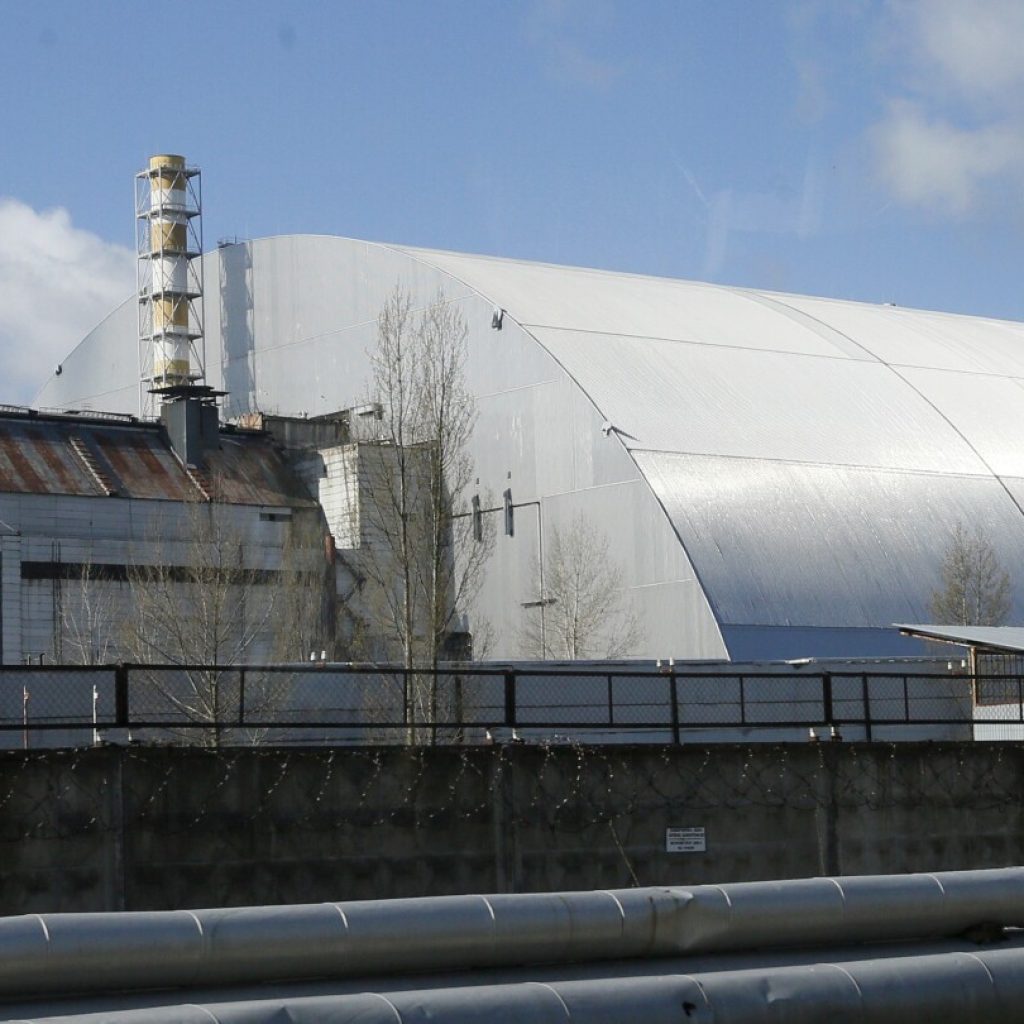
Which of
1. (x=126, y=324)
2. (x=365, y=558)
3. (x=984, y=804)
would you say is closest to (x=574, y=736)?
(x=984, y=804)

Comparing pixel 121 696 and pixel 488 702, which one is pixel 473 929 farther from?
pixel 488 702

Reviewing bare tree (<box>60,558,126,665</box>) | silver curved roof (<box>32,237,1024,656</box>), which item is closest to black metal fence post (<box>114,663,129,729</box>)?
bare tree (<box>60,558,126,665</box>)

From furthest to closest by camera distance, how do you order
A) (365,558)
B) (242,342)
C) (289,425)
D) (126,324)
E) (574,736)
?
(126,324) < (242,342) < (289,425) < (365,558) < (574,736)

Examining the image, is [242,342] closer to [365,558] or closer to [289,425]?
[289,425]

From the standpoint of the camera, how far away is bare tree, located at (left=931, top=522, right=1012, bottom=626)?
2090 inches

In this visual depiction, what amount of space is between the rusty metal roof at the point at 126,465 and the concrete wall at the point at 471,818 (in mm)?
30756

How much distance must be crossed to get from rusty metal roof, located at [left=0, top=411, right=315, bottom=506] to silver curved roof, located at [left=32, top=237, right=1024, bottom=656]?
4425 mm

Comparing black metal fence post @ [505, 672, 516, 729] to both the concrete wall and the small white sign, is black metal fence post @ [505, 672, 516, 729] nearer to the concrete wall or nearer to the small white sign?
the concrete wall

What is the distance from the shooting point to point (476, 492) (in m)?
56.2

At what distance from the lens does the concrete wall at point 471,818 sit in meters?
21.2

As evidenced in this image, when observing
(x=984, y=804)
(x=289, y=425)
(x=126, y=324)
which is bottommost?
(x=984, y=804)

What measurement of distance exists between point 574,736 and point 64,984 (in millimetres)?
22345

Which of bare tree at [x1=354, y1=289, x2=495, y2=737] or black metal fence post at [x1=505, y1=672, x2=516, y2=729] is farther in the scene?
bare tree at [x1=354, y1=289, x2=495, y2=737]

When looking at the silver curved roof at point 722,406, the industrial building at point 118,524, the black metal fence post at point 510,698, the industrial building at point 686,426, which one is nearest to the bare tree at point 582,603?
the industrial building at point 686,426
